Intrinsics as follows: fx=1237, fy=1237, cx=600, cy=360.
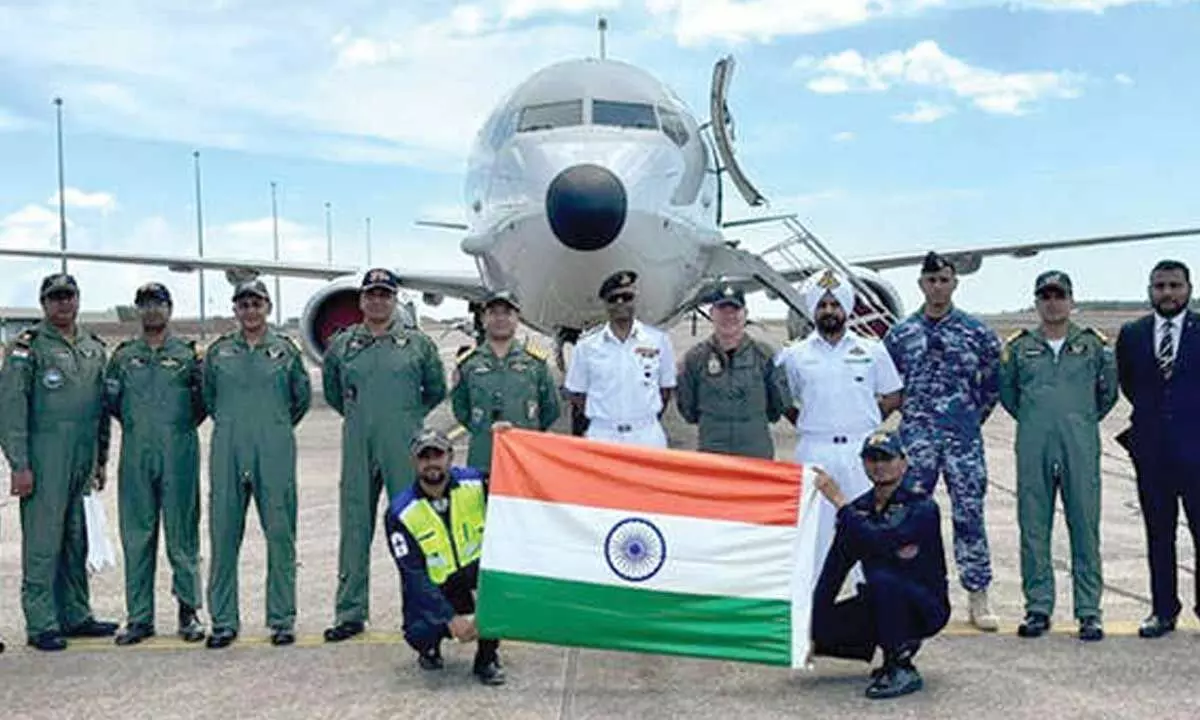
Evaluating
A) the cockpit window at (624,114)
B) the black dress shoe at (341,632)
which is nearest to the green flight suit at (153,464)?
the black dress shoe at (341,632)

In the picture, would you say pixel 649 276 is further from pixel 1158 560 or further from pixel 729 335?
pixel 1158 560

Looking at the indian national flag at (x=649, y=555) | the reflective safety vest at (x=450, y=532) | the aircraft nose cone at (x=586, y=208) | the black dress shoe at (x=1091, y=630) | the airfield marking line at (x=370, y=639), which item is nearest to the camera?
the indian national flag at (x=649, y=555)

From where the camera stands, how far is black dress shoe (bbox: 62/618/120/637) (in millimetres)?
6285

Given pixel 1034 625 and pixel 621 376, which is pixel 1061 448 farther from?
pixel 621 376

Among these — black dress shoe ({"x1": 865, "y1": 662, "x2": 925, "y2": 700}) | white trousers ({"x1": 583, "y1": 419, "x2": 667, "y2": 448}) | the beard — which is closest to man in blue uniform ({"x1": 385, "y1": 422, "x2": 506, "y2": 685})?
white trousers ({"x1": 583, "y1": 419, "x2": 667, "y2": 448})

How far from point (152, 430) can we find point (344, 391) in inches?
37.5

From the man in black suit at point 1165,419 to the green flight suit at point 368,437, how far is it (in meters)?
3.62

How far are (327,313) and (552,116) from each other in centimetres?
589

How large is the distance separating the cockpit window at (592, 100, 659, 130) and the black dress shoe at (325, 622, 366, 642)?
676 centimetres

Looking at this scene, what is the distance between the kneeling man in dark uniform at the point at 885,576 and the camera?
5180 millimetres

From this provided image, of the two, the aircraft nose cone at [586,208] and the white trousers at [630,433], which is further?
the aircraft nose cone at [586,208]

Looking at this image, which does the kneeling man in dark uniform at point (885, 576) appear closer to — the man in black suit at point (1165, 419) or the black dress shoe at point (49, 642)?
the man in black suit at point (1165, 419)

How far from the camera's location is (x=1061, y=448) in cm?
611

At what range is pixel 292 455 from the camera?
6.18 m
